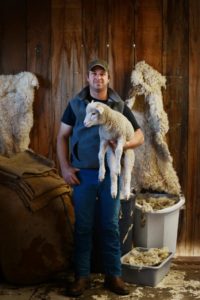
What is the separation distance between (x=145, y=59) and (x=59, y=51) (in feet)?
2.12

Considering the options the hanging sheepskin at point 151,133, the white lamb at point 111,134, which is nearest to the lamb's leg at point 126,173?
the white lamb at point 111,134

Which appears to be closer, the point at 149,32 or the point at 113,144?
the point at 113,144

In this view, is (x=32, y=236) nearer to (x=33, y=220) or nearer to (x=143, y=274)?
(x=33, y=220)

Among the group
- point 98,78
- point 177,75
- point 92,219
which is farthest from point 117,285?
point 177,75

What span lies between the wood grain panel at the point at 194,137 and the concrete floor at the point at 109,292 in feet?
1.44

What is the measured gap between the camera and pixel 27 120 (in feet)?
11.0

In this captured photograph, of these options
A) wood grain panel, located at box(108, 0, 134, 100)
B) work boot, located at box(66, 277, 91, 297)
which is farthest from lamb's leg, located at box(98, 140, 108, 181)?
wood grain panel, located at box(108, 0, 134, 100)

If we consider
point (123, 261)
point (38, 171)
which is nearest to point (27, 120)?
point (38, 171)

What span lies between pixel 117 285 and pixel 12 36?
76.1 inches

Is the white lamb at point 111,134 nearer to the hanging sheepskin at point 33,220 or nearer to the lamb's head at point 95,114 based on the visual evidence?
the lamb's head at point 95,114

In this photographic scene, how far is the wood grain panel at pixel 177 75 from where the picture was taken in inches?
132

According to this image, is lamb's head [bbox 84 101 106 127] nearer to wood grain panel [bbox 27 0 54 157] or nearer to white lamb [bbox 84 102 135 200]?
white lamb [bbox 84 102 135 200]

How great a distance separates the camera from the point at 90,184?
8.96ft

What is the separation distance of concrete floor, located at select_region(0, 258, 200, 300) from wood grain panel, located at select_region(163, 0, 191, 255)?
631mm
